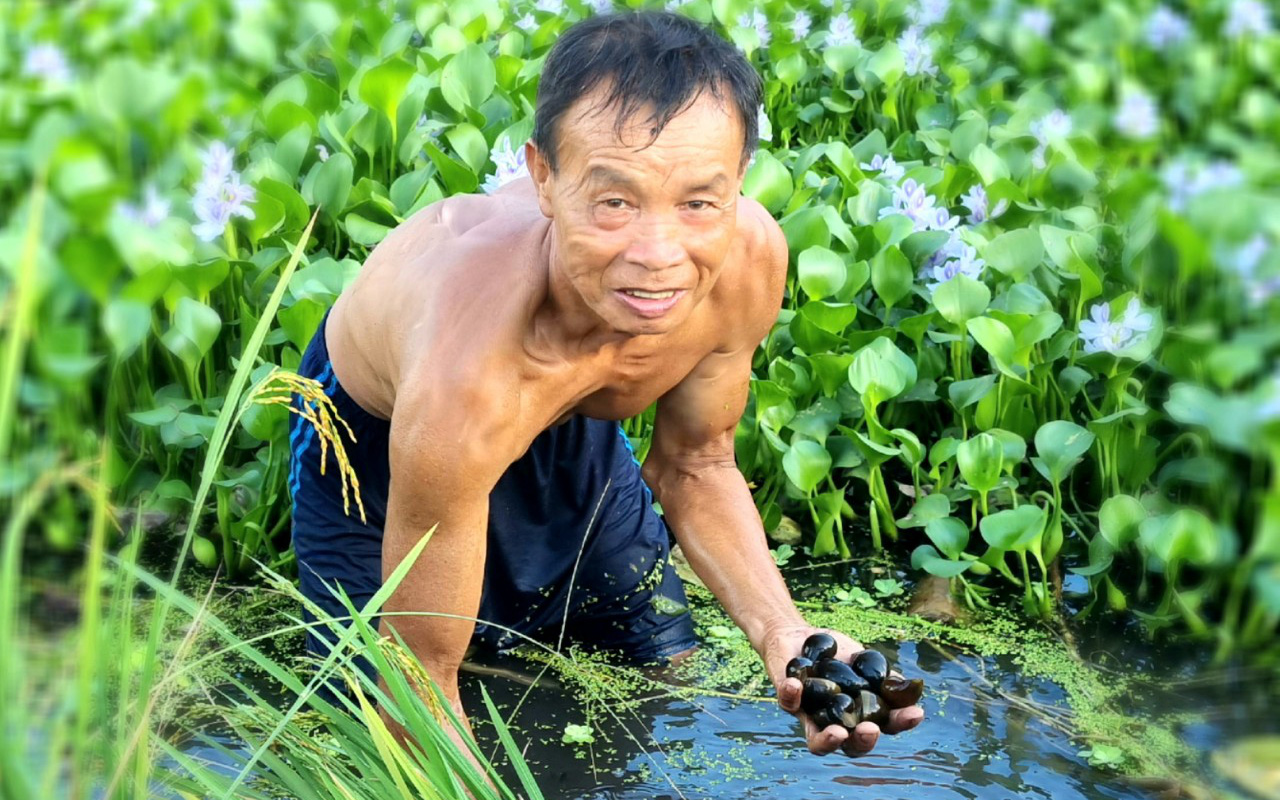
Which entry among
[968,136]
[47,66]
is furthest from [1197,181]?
[47,66]

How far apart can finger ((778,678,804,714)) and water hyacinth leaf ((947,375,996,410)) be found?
4.92 ft

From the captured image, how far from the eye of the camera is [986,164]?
4008 mm

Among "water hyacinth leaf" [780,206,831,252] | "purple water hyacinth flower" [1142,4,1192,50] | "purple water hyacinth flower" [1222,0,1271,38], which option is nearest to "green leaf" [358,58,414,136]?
"water hyacinth leaf" [780,206,831,252]

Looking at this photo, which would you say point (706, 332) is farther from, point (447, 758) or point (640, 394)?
point (447, 758)

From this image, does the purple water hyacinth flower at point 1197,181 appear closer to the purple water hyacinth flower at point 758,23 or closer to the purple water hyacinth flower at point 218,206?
the purple water hyacinth flower at point 218,206

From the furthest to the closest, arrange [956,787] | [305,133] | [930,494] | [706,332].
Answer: [305,133]
[930,494]
[956,787]
[706,332]

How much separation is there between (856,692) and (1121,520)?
127 centimetres

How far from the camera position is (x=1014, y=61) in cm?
589

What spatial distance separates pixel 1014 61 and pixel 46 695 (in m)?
5.11

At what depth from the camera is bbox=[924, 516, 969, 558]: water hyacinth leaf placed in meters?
3.17

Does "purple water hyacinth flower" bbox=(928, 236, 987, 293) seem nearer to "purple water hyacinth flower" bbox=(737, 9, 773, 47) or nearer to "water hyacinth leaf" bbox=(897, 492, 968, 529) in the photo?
"water hyacinth leaf" bbox=(897, 492, 968, 529)

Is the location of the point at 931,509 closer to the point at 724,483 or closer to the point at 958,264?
the point at 958,264

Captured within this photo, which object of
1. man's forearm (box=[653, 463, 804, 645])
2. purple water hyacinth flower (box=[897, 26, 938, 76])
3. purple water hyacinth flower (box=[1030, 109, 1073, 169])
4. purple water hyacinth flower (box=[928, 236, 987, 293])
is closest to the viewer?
man's forearm (box=[653, 463, 804, 645])

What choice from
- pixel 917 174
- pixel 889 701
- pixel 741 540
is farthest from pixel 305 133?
pixel 889 701
